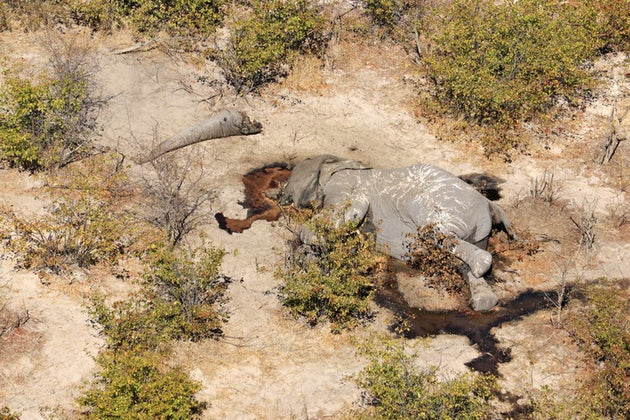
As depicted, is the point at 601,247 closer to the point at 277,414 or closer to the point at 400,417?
the point at 400,417

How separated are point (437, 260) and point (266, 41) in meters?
11.7

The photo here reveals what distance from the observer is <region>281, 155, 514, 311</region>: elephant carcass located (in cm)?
1972

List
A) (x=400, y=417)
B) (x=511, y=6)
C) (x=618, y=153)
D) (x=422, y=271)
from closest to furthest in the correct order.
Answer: (x=400, y=417) → (x=422, y=271) → (x=618, y=153) → (x=511, y=6)

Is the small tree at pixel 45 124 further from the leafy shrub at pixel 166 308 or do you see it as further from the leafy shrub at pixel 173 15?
the leafy shrub at pixel 166 308

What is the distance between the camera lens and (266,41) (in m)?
26.4

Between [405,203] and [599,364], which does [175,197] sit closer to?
[405,203]

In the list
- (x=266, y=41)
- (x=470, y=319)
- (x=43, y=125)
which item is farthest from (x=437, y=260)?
(x=43, y=125)

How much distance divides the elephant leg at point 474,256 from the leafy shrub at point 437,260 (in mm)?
210

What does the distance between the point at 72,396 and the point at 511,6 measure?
20.0 meters

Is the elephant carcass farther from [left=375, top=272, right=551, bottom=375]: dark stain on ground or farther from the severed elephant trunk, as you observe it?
the severed elephant trunk

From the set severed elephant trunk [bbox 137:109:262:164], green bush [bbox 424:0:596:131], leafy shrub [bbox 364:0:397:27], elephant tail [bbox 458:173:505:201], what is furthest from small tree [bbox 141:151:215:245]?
leafy shrub [bbox 364:0:397:27]

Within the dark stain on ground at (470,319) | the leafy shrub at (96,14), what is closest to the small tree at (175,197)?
the dark stain on ground at (470,319)

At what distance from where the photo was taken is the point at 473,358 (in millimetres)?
16875

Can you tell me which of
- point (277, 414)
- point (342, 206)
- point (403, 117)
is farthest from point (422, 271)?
point (403, 117)
